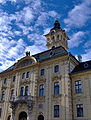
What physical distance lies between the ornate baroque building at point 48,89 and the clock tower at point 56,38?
28.5 feet

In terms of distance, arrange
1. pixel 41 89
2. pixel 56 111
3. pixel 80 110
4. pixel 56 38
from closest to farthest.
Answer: pixel 80 110, pixel 56 111, pixel 41 89, pixel 56 38

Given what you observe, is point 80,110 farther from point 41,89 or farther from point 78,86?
point 41,89

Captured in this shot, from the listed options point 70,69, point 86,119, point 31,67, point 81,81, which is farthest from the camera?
point 31,67

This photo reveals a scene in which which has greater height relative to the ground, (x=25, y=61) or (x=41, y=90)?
(x=25, y=61)

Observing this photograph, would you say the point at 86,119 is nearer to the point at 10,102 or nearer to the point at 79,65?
the point at 79,65

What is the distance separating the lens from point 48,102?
29.6 metres

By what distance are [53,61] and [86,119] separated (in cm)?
1223

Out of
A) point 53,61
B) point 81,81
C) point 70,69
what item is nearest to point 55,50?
point 53,61

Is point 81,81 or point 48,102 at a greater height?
point 81,81

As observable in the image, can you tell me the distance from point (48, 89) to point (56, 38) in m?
20.3

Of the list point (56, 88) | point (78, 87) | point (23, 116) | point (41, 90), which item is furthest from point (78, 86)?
point (23, 116)

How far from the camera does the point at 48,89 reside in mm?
30766

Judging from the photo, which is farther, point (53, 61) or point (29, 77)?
point (29, 77)

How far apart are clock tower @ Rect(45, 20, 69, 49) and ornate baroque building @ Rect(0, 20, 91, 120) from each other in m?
8.68
